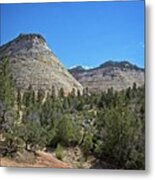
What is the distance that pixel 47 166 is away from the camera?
2369mm

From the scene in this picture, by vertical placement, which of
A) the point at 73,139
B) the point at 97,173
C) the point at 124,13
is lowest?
the point at 97,173

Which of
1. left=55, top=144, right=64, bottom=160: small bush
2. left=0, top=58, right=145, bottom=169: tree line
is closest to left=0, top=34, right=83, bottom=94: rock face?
left=0, top=58, right=145, bottom=169: tree line

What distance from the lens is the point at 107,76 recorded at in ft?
7.73

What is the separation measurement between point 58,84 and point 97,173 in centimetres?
45

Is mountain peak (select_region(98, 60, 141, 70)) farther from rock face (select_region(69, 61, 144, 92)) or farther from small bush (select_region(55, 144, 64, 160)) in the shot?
small bush (select_region(55, 144, 64, 160))

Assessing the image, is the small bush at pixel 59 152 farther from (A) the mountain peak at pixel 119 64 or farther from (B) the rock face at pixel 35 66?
(A) the mountain peak at pixel 119 64

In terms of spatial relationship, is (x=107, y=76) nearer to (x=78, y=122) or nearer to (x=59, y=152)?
(x=78, y=122)

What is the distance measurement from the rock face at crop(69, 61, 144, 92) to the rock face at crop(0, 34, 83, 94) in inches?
1.6

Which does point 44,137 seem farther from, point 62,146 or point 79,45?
point 79,45

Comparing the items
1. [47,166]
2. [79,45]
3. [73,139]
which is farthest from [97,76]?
[47,166]

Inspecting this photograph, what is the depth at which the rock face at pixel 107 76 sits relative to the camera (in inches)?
91.7

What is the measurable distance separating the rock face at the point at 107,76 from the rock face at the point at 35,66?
0.04 meters

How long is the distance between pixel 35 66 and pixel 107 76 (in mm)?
348

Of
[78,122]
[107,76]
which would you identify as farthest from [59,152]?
[107,76]
